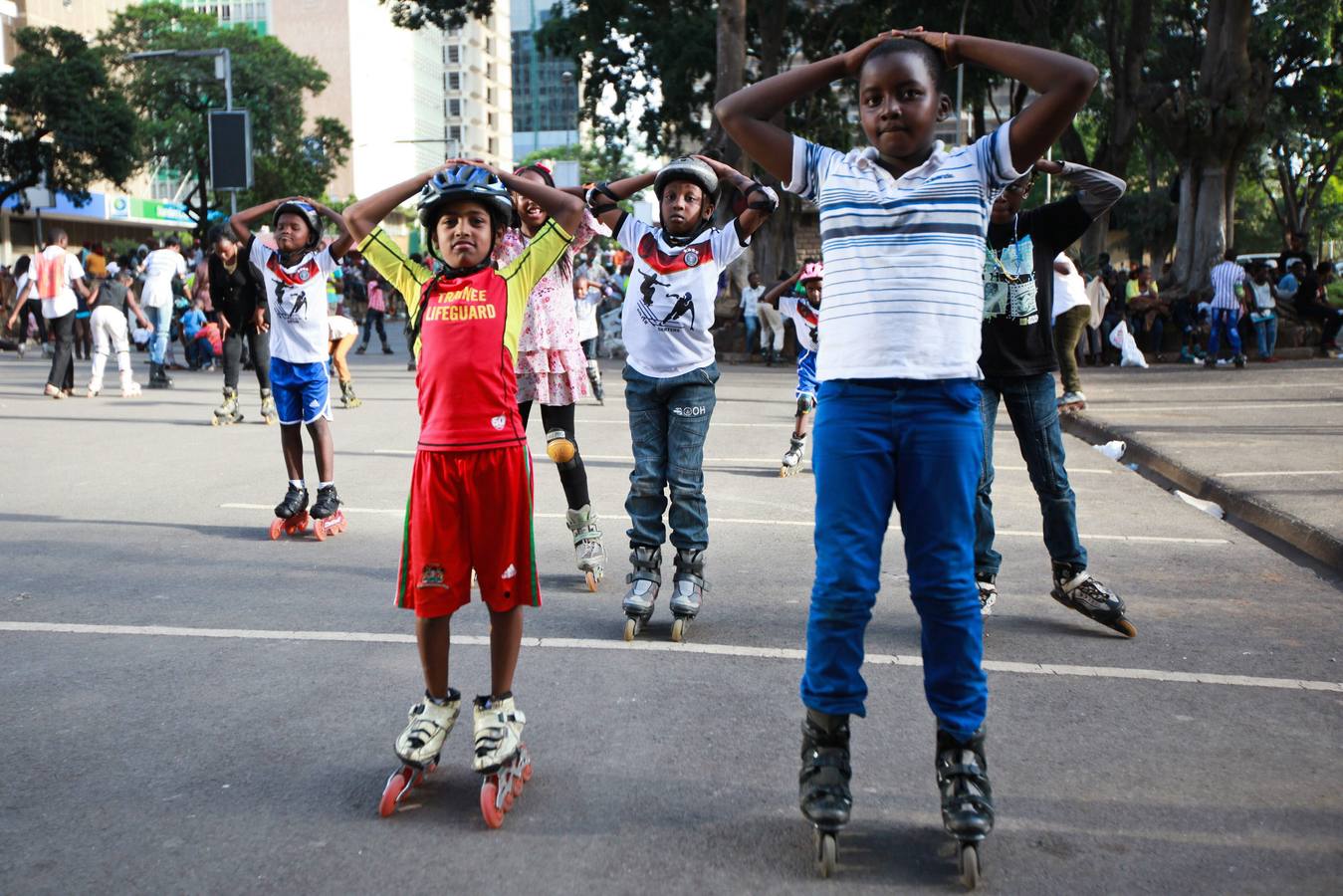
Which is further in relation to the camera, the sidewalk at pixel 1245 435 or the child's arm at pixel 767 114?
the sidewalk at pixel 1245 435

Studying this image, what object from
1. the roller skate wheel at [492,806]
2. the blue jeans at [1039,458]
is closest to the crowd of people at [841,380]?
the roller skate wheel at [492,806]

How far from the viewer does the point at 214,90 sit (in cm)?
6669

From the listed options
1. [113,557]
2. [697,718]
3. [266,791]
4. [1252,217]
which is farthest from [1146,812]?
[1252,217]

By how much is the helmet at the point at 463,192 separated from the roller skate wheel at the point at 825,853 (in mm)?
1981

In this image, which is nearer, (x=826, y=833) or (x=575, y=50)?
(x=826, y=833)

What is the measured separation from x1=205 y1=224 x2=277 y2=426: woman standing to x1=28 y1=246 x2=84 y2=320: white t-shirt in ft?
7.70

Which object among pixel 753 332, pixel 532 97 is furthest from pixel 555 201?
pixel 532 97

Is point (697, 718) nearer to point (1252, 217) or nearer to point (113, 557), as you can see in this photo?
point (113, 557)

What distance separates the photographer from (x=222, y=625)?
587 cm

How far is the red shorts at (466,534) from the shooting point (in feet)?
12.7

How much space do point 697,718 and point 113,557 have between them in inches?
167

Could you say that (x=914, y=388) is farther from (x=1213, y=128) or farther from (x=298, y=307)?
(x=1213, y=128)

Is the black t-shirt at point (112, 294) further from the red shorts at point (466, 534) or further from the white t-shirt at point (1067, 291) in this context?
the red shorts at point (466, 534)

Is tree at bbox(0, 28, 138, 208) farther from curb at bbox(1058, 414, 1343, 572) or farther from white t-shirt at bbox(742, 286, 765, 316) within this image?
curb at bbox(1058, 414, 1343, 572)
